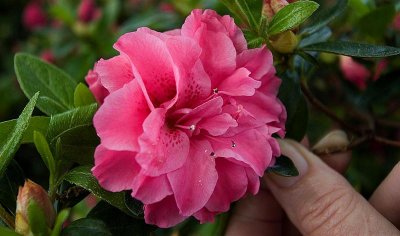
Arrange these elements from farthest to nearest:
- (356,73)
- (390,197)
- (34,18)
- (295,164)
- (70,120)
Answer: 1. (34,18)
2. (356,73)
3. (390,197)
4. (295,164)
5. (70,120)

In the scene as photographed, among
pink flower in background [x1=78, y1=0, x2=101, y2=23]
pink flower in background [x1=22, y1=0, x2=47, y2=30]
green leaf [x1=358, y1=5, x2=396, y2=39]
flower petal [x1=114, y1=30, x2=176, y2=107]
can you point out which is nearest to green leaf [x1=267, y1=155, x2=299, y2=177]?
flower petal [x1=114, y1=30, x2=176, y2=107]

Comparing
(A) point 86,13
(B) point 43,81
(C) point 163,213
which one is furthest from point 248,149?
(A) point 86,13

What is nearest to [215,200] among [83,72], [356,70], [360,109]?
[360,109]

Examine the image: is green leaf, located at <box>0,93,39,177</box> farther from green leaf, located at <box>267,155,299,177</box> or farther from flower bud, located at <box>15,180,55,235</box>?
green leaf, located at <box>267,155,299,177</box>

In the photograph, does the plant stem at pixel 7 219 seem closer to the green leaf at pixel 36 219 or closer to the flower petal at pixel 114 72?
the green leaf at pixel 36 219

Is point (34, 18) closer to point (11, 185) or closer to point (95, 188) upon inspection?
point (11, 185)

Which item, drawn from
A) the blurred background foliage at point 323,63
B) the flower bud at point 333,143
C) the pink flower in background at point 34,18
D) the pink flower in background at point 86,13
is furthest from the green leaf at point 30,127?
the pink flower in background at point 34,18
